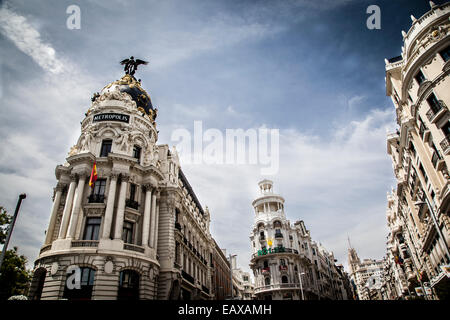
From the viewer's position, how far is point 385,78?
36.0 meters

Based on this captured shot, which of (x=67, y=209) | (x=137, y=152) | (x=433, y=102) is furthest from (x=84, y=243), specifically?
(x=433, y=102)

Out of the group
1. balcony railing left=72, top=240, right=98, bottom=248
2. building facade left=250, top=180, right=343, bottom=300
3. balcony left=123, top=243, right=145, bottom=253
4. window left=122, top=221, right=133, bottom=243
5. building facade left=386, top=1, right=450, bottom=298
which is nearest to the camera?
building facade left=386, top=1, right=450, bottom=298

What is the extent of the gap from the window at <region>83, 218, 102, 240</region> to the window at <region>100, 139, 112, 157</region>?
761 cm

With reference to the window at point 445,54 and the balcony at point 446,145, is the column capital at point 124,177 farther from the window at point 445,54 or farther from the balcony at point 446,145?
the window at point 445,54

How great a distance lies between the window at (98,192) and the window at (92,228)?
1.91 metres

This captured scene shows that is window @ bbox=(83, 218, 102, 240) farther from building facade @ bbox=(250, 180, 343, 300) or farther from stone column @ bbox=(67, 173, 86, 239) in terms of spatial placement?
building facade @ bbox=(250, 180, 343, 300)

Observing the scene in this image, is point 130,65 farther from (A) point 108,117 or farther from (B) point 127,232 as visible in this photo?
(B) point 127,232

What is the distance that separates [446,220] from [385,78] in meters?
19.3

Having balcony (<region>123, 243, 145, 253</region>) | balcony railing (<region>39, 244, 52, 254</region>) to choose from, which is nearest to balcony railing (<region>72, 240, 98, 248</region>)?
balcony (<region>123, 243, 145, 253</region>)

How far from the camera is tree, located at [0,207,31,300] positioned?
3252cm

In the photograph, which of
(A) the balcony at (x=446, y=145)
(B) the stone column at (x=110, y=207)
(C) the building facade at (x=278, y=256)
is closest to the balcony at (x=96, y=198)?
(B) the stone column at (x=110, y=207)

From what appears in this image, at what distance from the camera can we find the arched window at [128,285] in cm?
2536
